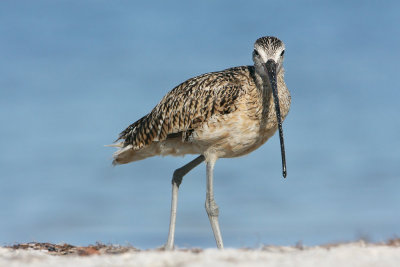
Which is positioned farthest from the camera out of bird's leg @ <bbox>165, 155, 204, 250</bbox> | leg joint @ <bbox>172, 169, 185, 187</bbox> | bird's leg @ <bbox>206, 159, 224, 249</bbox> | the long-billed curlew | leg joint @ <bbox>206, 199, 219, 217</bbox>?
leg joint @ <bbox>172, 169, 185, 187</bbox>

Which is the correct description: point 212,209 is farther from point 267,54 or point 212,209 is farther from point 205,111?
point 267,54

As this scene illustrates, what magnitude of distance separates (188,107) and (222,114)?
89cm

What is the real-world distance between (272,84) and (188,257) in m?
4.35

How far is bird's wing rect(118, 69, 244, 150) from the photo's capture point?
11484 millimetres

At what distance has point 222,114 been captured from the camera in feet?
37.3

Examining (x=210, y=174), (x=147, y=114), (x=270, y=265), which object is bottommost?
(x=270, y=265)

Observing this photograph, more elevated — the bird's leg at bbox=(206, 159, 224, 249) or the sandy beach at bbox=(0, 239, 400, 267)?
the bird's leg at bbox=(206, 159, 224, 249)

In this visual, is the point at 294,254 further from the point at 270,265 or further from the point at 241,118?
the point at 241,118

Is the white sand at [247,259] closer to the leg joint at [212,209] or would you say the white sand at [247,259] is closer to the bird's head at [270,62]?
the leg joint at [212,209]

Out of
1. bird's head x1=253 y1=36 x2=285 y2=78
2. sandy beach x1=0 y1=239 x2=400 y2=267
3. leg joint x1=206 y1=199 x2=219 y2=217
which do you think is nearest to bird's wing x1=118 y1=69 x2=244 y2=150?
bird's head x1=253 y1=36 x2=285 y2=78

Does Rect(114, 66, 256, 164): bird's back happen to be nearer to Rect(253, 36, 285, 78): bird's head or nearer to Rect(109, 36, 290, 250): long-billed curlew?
Rect(109, 36, 290, 250): long-billed curlew

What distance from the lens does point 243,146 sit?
1154cm

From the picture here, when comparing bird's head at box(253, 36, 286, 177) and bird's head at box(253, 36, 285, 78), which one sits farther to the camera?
bird's head at box(253, 36, 285, 78)

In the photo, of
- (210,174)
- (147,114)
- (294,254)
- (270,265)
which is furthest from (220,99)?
(270,265)
